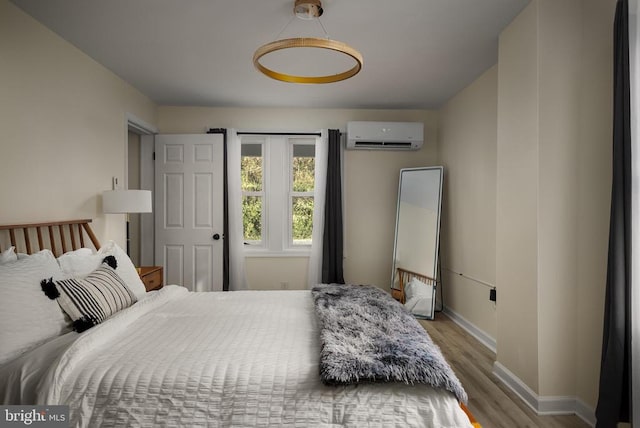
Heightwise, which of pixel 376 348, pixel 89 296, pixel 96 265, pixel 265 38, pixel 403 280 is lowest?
pixel 403 280

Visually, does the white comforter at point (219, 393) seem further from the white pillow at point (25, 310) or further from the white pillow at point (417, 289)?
the white pillow at point (417, 289)

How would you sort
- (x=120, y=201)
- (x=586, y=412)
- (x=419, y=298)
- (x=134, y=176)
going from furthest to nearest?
(x=134, y=176), (x=419, y=298), (x=120, y=201), (x=586, y=412)

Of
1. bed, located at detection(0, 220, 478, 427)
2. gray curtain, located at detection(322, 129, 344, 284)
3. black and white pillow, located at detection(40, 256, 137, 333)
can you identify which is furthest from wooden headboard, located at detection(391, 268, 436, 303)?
black and white pillow, located at detection(40, 256, 137, 333)

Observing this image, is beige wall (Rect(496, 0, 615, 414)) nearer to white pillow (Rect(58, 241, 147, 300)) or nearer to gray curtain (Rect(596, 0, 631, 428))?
gray curtain (Rect(596, 0, 631, 428))

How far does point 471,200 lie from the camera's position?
4184mm

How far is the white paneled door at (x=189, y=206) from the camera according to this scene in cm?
485

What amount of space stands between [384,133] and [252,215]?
1.95 meters

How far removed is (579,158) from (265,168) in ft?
11.5

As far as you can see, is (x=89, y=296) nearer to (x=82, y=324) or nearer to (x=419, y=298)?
(x=82, y=324)

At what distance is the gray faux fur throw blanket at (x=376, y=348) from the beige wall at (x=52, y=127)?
82.1 inches

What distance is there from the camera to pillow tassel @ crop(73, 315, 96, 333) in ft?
6.61

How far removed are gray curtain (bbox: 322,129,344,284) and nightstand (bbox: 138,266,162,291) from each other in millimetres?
1937

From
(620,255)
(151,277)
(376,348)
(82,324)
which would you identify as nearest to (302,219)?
(151,277)

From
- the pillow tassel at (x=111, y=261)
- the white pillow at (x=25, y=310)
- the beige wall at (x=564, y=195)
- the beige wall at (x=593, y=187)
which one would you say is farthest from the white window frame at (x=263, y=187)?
the beige wall at (x=593, y=187)
